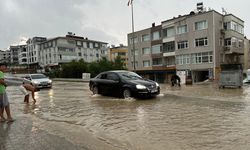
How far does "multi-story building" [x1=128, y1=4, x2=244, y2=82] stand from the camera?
4566cm

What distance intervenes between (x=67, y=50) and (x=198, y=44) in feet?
176

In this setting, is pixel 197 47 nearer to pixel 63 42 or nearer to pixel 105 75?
pixel 105 75

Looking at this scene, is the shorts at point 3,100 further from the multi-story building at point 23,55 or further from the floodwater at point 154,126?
the multi-story building at point 23,55

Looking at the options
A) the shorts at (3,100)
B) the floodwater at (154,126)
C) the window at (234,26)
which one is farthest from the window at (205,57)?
the shorts at (3,100)

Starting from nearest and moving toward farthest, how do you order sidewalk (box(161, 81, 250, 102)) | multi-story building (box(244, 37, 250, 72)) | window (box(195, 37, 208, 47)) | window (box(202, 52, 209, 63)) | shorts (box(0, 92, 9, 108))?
shorts (box(0, 92, 9, 108)) → sidewalk (box(161, 81, 250, 102)) → window (box(195, 37, 208, 47)) → window (box(202, 52, 209, 63)) → multi-story building (box(244, 37, 250, 72))

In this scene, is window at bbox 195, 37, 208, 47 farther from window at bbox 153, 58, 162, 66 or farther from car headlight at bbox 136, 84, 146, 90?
car headlight at bbox 136, 84, 146, 90

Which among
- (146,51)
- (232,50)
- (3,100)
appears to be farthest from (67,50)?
(3,100)

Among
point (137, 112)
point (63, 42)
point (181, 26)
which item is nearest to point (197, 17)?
point (181, 26)

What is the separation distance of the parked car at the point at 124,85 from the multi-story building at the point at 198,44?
2726 cm

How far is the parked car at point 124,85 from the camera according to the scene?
13.6 meters

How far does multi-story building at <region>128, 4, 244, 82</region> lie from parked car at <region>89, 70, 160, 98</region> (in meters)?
27.3

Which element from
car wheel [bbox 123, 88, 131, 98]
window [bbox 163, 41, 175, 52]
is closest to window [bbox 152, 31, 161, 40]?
window [bbox 163, 41, 175, 52]

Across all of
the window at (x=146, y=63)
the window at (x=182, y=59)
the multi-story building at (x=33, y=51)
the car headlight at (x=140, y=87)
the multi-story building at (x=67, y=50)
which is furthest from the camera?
the multi-story building at (x=33, y=51)

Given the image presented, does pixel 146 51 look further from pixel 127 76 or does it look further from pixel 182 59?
pixel 127 76
